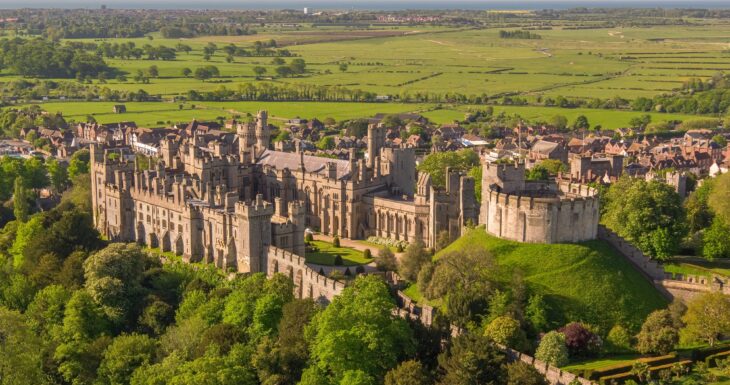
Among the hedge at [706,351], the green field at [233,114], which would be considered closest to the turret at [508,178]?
the hedge at [706,351]

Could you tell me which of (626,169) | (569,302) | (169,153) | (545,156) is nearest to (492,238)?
(569,302)

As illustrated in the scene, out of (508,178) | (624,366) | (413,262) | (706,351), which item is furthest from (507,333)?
(508,178)

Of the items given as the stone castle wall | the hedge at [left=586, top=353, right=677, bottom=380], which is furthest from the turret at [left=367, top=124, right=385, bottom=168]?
the hedge at [left=586, top=353, right=677, bottom=380]

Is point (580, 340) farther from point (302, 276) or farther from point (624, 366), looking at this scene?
point (302, 276)

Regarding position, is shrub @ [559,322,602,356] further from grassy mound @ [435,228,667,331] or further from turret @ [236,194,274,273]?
turret @ [236,194,274,273]

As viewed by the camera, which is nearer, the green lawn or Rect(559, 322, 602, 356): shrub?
Rect(559, 322, 602, 356): shrub

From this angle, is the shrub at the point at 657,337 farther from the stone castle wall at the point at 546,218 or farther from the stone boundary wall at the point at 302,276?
the stone boundary wall at the point at 302,276
